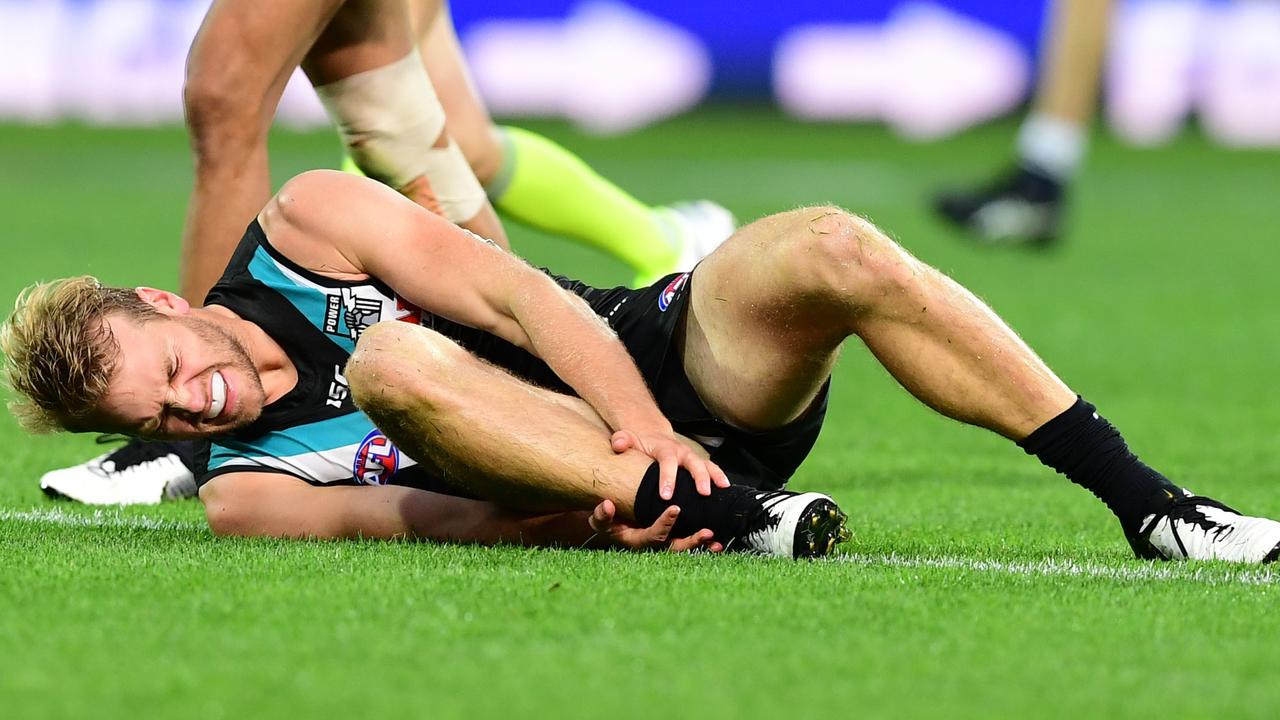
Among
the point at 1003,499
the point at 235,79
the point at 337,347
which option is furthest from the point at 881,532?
the point at 235,79

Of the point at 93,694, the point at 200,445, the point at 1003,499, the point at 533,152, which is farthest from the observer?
the point at 533,152

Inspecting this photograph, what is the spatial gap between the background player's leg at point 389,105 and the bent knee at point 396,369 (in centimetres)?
156

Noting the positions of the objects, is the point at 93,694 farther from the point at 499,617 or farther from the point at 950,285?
the point at 950,285

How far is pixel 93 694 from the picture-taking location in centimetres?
223

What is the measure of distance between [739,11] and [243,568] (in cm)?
1278

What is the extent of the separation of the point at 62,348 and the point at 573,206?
2.78m

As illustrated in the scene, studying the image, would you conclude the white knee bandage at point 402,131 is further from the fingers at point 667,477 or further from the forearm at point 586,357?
the fingers at point 667,477

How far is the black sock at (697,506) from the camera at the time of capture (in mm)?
3137

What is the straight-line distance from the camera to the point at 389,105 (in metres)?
4.67

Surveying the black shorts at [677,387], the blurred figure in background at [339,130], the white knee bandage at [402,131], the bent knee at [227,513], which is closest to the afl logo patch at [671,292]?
the black shorts at [677,387]

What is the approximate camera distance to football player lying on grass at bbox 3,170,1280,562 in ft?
10.2

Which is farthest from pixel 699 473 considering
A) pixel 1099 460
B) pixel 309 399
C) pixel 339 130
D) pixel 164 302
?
pixel 339 130

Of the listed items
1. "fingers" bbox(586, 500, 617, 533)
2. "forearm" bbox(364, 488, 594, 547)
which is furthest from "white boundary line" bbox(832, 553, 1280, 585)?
"forearm" bbox(364, 488, 594, 547)

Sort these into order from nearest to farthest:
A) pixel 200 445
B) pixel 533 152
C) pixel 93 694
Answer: pixel 93 694
pixel 200 445
pixel 533 152
